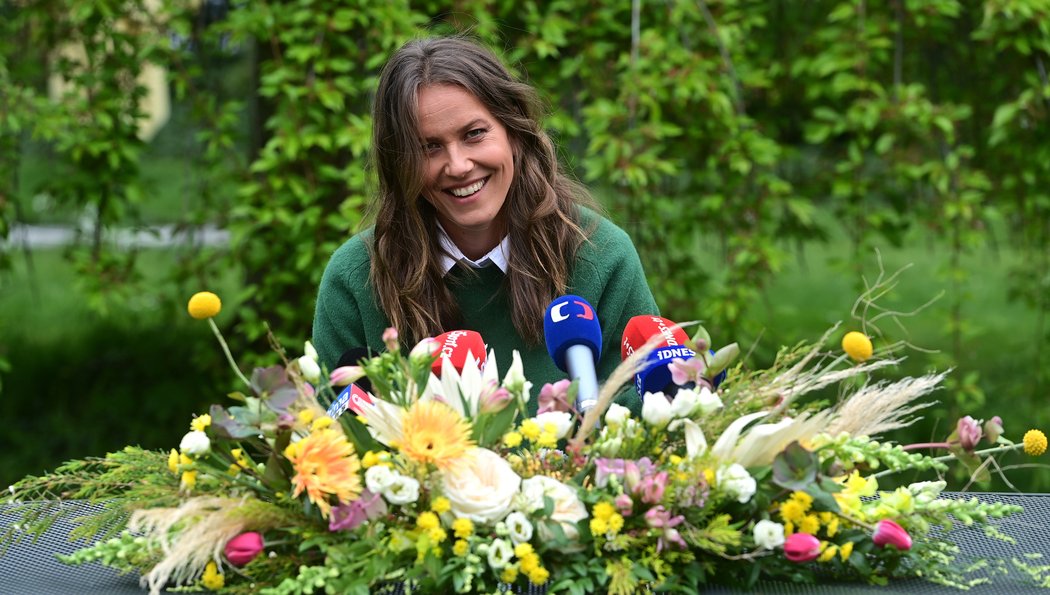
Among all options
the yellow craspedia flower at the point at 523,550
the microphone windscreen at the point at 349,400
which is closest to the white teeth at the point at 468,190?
the microphone windscreen at the point at 349,400

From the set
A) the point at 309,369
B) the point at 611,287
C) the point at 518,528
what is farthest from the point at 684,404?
the point at 611,287

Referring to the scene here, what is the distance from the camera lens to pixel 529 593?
A: 5.01 feet

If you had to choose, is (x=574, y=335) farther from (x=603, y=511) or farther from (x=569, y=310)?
(x=603, y=511)

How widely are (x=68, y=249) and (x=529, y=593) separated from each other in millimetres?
3230

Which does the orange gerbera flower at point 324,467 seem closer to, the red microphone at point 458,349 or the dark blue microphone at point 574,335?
the red microphone at point 458,349

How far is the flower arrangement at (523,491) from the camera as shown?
4.65ft

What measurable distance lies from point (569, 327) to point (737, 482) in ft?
1.49

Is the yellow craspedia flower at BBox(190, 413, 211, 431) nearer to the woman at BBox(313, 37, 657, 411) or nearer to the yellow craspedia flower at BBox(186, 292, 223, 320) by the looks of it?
the yellow craspedia flower at BBox(186, 292, 223, 320)

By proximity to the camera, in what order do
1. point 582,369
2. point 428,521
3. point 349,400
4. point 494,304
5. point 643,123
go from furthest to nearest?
point 643,123 < point 494,304 < point 582,369 < point 349,400 < point 428,521

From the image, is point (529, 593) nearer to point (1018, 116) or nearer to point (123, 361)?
point (1018, 116)

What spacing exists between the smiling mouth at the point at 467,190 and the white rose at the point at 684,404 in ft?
3.07

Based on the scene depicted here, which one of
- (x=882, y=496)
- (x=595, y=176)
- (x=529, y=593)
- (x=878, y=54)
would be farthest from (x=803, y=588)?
(x=878, y=54)

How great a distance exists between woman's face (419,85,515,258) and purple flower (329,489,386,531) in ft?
3.15

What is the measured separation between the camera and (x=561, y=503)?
1.46m
